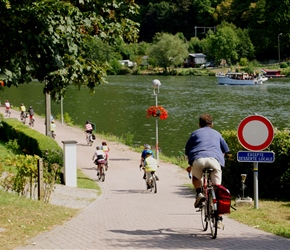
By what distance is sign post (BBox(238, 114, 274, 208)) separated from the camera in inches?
379

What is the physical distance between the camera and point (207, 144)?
789cm

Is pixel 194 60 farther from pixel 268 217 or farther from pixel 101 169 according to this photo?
pixel 268 217

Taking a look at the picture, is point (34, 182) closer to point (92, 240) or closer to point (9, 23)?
point (9, 23)

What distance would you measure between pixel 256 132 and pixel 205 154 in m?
2.16

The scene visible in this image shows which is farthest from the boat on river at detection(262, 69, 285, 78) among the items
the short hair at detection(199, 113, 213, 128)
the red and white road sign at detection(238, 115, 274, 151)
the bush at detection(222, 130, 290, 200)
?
the short hair at detection(199, 113, 213, 128)

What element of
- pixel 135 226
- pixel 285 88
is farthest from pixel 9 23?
pixel 285 88

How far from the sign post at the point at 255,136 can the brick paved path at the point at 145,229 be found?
114 centimetres

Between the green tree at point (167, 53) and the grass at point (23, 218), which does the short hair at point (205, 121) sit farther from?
the green tree at point (167, 53)

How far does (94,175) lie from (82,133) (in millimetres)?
12434

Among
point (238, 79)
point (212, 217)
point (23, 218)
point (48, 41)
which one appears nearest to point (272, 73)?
point (238, 79)

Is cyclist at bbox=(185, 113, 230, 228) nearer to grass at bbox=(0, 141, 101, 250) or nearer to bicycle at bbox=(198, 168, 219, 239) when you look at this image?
bicycle at bbox=(198, 168, 219, 239)

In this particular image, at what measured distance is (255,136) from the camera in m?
9.77

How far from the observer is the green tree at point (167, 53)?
117 meters

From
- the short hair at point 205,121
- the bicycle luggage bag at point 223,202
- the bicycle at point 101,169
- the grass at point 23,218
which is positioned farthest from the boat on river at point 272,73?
the bicycle luggage bag at point 223,202
